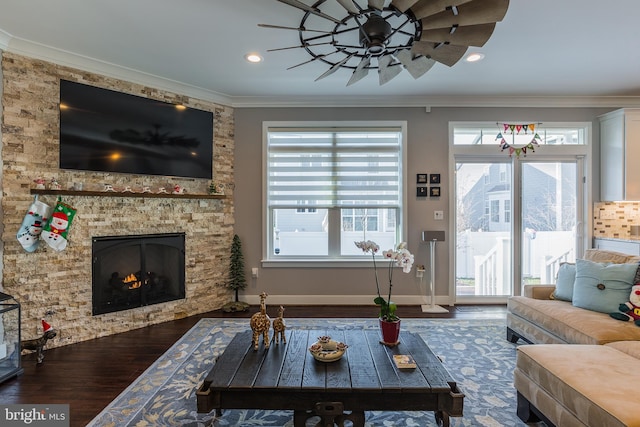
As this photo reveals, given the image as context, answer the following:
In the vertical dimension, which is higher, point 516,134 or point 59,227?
point 516,134

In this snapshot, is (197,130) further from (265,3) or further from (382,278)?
(382,278)

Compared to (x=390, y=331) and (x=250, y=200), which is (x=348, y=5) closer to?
(x=390, y=331)

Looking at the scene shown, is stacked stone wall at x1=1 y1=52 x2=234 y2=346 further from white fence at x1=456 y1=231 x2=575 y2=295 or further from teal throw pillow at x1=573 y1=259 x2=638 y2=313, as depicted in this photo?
teal throw pillow at x1=573 y1=259 x2=638 y2=313

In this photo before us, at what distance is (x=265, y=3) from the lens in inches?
90.0

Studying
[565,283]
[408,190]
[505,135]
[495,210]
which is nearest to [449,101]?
[505,135]

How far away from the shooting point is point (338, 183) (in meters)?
4.31

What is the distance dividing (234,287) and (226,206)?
1093mm

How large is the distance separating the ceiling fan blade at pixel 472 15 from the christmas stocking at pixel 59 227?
3389 mm

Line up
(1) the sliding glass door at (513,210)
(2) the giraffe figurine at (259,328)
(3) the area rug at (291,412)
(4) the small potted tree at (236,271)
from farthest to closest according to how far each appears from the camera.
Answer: (1) the sliding glass door at (513,210)
(4) the small potted tree at (236,271)
(2) the giraffe figurine at (259,328)
(3) the area rug at (291,412)

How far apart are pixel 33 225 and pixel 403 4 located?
11.4 feet

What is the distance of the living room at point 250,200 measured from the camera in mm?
3219

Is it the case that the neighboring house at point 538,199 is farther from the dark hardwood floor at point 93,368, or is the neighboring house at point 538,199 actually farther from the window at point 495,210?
the dark hardwood floor at point 93,368

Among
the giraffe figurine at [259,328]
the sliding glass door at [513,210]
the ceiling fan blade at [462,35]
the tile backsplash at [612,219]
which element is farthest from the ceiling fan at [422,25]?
the tile backsplash at [612,219]

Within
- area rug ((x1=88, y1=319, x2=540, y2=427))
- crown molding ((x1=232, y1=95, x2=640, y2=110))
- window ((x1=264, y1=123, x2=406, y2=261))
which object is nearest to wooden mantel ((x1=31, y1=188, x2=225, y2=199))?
window ((x1=264, y1=123, x2=406, y2=261))
